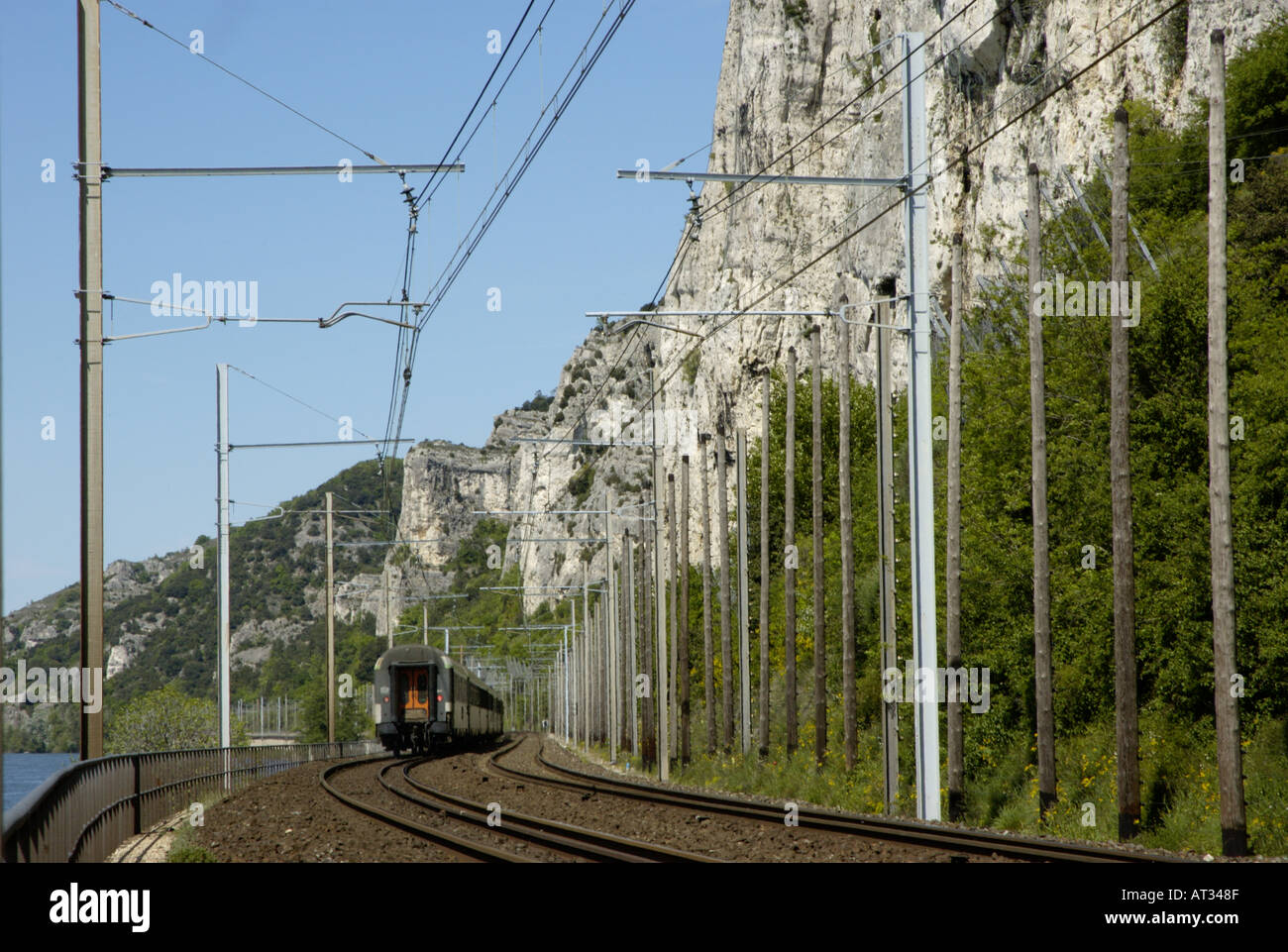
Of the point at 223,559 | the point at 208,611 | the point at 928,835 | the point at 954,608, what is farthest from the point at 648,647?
the point at 208,611

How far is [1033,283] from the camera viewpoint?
19609 mm

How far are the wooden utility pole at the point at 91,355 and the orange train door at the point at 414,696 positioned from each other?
95.7 ft

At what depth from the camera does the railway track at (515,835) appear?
13205 mm

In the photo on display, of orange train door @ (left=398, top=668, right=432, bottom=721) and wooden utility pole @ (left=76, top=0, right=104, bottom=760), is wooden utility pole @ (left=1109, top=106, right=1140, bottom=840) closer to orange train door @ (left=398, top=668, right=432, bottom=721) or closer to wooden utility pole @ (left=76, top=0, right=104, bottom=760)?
wooden utility pole @ (left=76, top=0, right=104, bottom=760)

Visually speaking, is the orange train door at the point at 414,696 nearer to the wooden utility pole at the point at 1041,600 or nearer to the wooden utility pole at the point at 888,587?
the wooden utility pole at the point at 888,587

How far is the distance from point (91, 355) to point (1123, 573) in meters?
13.8

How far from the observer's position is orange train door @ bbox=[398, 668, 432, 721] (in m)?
46.3

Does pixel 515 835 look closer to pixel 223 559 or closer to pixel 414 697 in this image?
pixel 223 559

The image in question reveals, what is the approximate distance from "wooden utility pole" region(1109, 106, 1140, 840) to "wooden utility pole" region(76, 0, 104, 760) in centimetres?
1296

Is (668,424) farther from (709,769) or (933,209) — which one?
(709,769)

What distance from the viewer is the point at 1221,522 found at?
52.1ft

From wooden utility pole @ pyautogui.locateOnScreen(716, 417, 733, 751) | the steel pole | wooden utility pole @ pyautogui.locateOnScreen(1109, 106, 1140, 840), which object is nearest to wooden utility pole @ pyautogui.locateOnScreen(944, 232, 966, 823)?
the steel pole
